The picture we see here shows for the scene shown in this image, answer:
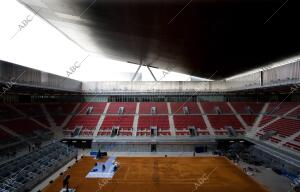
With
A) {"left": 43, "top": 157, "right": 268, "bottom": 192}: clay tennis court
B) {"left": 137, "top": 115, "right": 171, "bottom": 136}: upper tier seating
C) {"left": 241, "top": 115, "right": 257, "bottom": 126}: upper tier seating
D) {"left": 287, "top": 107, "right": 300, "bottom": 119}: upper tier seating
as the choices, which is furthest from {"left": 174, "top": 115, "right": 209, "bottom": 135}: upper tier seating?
{"left": 287, "top": 107, "right": 300, "bottom": 119}: upper tier seating

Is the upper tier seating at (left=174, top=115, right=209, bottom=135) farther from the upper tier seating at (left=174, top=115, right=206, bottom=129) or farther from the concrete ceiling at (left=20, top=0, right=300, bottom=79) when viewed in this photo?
the concrete ceiling at (left=20, top=0, right=300, bottom=79)

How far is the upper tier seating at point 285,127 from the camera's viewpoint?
109 ft

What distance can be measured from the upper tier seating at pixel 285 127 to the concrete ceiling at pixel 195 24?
1093 cm

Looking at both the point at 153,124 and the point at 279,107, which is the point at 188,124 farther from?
the point at 279,107

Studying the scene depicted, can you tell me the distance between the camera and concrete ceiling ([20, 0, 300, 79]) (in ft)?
52.9

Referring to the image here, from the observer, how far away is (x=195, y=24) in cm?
1942

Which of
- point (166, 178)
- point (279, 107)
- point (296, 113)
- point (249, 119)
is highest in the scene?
point (279, 107)

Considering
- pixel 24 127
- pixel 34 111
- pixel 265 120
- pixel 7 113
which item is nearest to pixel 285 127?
pixel 265 120

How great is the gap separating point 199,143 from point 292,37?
72.6 ft

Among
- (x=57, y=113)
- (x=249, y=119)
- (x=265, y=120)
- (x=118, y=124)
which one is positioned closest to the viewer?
(x=265, y=120)

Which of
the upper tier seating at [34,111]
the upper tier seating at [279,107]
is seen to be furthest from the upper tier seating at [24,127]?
the upper tier seating at [279,107]

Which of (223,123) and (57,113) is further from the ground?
(57,113)

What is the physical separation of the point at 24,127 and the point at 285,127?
134ft

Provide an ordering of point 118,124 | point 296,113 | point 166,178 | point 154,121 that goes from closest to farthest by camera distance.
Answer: point 166,178, point 296,113, point 118,124, point 154,121
